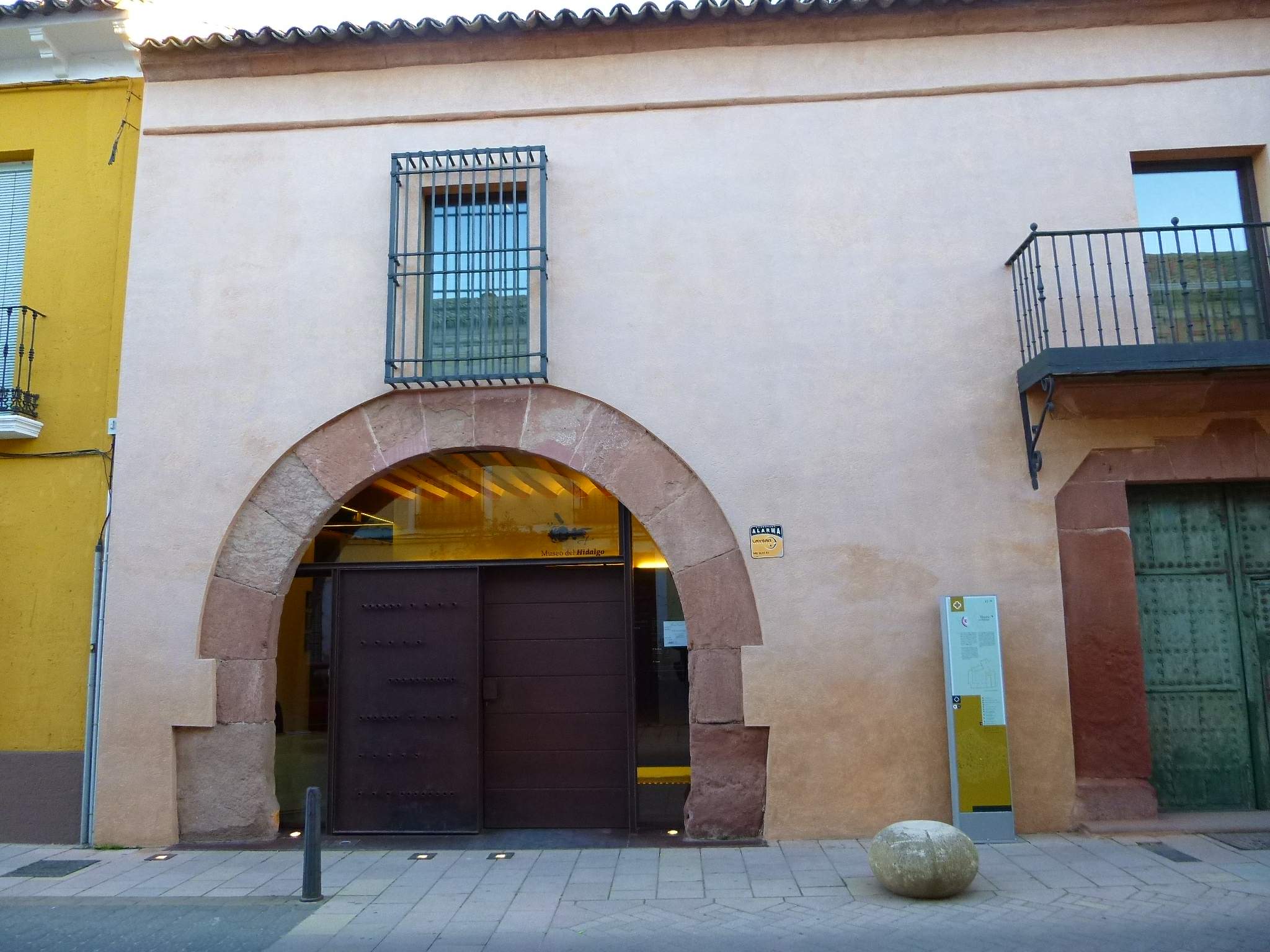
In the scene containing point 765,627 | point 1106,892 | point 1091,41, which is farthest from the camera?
point 1091,41

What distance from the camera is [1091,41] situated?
685cm

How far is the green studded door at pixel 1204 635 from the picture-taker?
6344 mm

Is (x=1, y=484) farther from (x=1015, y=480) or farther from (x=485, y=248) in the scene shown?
(x=1015, y=480)

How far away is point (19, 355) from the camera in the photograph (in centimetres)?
709

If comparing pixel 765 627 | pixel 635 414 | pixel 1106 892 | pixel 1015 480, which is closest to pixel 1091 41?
pixel 1015 480

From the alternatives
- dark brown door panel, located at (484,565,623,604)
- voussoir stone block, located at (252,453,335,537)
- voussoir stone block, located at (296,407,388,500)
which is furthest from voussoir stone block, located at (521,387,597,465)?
voussoir stone block, located at (252,453,335,537)

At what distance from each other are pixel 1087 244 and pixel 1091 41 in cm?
165

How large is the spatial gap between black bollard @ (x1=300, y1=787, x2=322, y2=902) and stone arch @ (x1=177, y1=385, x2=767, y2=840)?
1526 mm

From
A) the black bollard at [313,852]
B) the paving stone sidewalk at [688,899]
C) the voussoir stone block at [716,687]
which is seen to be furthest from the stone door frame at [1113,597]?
the black bollard at [313,852]

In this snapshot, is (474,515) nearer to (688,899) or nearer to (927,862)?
(688,899)

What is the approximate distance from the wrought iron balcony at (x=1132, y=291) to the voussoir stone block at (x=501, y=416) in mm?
3515

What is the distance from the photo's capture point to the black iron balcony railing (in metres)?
6.96

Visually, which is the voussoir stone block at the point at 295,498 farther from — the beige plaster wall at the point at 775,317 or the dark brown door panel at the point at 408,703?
the dark brown door panel at the point at 408,703

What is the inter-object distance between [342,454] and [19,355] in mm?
2702
